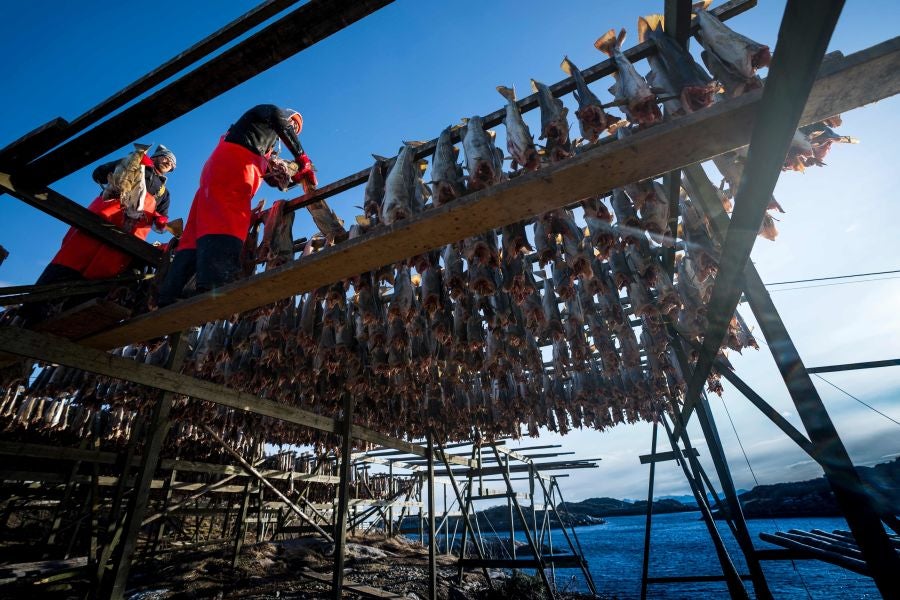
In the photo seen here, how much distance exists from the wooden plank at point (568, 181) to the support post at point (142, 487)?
1.83 metres

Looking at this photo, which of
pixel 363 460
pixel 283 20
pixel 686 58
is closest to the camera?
pixel 283 20

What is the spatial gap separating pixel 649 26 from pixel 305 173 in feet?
10.5

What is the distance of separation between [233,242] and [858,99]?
4111 millimetres

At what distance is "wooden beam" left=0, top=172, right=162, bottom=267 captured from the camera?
9.50 feet

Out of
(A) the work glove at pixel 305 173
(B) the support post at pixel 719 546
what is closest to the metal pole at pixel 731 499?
(B) the support post at pixel 719 546

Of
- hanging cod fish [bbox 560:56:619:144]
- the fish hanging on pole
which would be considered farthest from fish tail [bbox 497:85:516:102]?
the fish hanging on pole

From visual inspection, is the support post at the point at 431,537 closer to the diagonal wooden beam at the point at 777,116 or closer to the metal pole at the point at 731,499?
the metal pole at the point at 731,499

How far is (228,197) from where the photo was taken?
353 centimetres

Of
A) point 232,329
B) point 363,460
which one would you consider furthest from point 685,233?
point 363,460

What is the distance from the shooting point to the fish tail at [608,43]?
3.08 meters

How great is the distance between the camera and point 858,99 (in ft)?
5.87

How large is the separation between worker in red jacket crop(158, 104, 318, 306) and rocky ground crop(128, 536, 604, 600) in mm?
8216

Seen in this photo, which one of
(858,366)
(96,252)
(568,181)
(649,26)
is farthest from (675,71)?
(96,252)

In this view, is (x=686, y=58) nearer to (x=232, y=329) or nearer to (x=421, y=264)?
(x=421, y=264)
